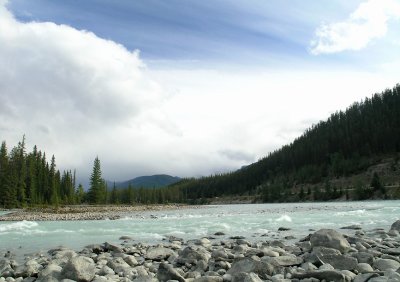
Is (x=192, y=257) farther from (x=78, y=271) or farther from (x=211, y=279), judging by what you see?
(x=78, y=271)

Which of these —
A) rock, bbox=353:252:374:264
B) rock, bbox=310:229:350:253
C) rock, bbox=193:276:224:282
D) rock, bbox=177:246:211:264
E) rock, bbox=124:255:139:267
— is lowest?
rock, bbox=124:255:139:267

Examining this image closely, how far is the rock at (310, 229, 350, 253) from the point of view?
50.5 feet

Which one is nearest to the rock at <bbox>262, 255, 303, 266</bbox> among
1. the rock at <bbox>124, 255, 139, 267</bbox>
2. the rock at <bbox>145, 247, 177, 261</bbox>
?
the rock at <bbox>145, 247, 177, 261</bbox>

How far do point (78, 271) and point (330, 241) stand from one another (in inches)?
374

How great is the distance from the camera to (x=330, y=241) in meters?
15.8

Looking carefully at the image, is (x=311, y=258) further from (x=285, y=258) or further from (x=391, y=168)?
(x=391, y=168)

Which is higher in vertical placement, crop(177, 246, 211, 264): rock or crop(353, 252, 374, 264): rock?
crop(353, 252, 374, 264): rock

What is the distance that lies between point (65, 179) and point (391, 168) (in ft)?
394

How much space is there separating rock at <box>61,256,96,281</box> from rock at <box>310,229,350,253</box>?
8.70 metres

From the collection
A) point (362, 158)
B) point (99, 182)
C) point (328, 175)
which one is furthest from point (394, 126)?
point (99, 182)

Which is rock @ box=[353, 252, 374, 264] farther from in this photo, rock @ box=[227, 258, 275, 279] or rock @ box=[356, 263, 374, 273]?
rock @ box=[227, 258, 275, 279]

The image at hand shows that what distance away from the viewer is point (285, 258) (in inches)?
531

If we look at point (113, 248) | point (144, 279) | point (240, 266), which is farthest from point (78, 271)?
point (113, 248)

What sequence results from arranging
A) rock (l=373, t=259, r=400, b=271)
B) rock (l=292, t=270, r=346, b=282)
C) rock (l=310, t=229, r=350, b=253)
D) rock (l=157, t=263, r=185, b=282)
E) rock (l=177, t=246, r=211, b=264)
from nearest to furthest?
rock (l=292, t=270, r=346, b=282) < rock (l=373, t=259, r=400, b=271) < rock (l=157, t=263, r=185, b=282) < rock (l=177, t=246, r=211, b=264) < rock (l=310, t=229, r=350, b=253)
